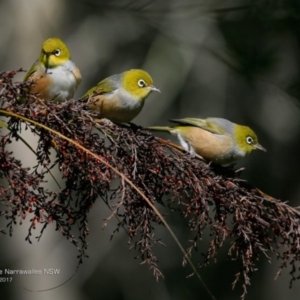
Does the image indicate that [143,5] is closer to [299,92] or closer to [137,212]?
[299,92]

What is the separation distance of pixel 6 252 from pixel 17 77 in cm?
237

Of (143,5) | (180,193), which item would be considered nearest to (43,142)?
(180,193)

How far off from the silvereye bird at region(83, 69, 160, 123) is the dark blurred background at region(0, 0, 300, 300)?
134 inches

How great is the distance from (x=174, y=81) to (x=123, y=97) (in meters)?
3.80

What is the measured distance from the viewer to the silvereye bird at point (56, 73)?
4.52 metres

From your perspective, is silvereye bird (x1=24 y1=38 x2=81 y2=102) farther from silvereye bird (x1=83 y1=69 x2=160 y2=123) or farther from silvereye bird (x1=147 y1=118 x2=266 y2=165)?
silvereye bird (x1=147 y1=118 x2=266 y2=165)

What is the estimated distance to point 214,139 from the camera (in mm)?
5105

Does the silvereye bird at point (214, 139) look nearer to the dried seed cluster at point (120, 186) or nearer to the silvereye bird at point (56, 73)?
the silvereye bird at point (56, 73)

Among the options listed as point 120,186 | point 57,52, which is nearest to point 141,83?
point 57,52

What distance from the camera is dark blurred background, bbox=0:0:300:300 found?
28.2 feet

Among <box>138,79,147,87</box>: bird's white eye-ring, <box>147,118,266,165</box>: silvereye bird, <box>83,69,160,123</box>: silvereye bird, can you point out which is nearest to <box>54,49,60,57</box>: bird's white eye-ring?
<box>83,69,160,123</box>: silvereye bird

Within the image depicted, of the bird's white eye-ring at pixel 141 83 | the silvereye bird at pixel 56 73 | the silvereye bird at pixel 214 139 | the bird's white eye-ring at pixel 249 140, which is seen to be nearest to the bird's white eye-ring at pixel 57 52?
the silvereye bird at pixel 56 73

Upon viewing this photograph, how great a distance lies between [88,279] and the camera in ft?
30.6

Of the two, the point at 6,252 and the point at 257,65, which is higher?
the point at 257,65
